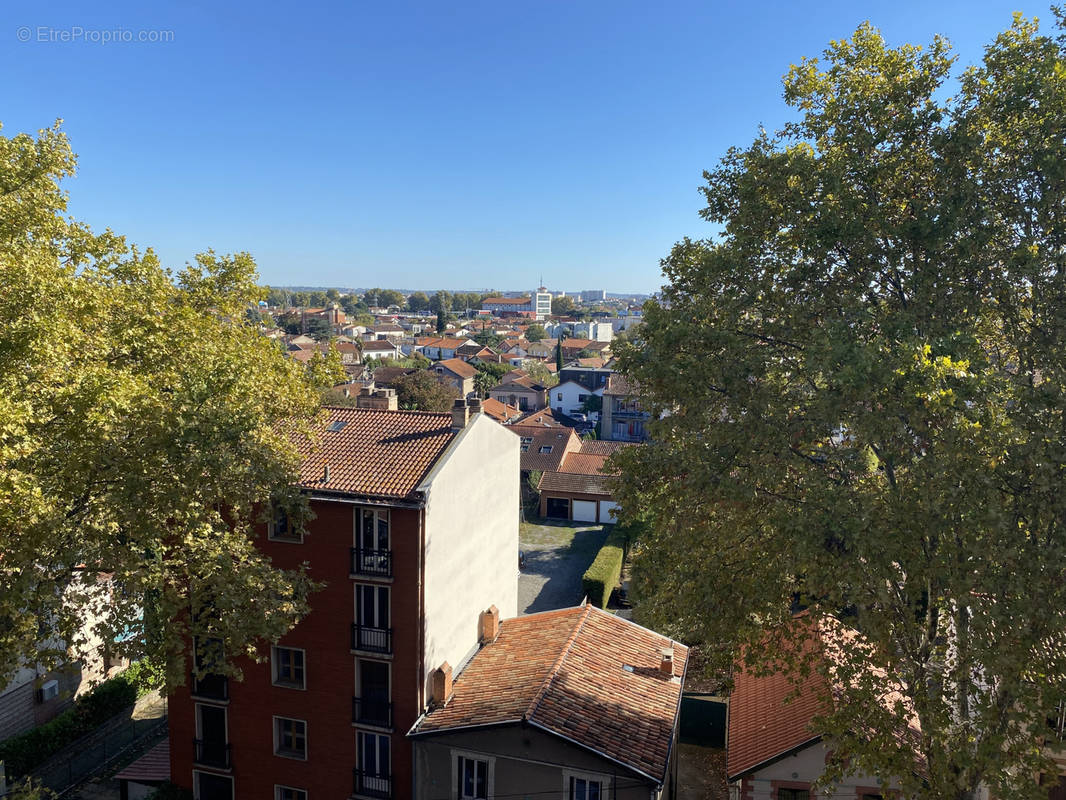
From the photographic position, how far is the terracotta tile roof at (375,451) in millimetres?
16875

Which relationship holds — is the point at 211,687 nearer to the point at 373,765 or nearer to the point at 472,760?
the point at 373,765

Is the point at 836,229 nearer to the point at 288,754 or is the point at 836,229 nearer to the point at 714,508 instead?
the point at 714,508

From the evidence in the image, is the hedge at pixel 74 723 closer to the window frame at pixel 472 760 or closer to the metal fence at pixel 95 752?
the metal fence at pixel 95 752

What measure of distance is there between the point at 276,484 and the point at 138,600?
3.21 m

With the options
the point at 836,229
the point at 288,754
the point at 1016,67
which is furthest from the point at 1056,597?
the point at 288,754

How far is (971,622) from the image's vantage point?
34.2 feet

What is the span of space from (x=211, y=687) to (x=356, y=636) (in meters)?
4.41

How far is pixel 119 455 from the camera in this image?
40.9 feet

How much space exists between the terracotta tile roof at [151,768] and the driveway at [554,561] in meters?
14.8

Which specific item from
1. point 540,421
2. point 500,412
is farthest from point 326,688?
point 500,412

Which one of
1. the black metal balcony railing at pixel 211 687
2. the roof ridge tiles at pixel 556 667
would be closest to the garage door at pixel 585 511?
the roof ridge tiles at pixel 556 667

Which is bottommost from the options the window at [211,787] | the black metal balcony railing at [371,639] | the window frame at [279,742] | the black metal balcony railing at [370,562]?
the window at [211,787]

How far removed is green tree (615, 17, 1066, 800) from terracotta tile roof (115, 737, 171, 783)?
14.2 m

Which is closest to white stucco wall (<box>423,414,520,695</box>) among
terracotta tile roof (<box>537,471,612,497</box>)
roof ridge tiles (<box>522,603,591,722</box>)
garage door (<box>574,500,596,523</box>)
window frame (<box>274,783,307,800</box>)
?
roof ridge tiles (<box>522,603,591,722</box>)
